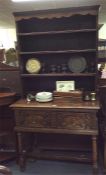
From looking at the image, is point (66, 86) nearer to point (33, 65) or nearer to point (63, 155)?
point (33, 65)

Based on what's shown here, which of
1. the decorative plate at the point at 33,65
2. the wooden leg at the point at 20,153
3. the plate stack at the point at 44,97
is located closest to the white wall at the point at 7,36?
the decorative plate at the point at 33,65

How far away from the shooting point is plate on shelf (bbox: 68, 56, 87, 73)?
3.02 m

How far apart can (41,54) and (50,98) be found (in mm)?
628

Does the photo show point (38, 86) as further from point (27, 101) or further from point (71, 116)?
point (71, 116)

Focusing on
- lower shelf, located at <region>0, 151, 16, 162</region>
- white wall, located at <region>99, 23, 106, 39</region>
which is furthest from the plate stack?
white wall, located at <region>99, 23, 106, 39</region>

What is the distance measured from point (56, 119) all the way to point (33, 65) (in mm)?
820

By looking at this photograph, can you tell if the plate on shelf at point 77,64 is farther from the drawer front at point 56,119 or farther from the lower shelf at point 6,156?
the lower shelf at point 6,156

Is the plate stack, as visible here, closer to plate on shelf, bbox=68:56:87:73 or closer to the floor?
plate on shelf, bbox=68:56:87:73

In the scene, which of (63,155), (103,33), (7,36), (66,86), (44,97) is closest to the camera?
(44,97)

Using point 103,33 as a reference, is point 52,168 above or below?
below

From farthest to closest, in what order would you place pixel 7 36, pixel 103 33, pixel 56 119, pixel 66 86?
1. pixel 7 36
2. pixel 103 33
3. pixel 66 86
4. pixel 56 119

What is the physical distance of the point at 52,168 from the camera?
2941mm

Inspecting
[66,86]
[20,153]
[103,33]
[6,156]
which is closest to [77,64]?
[66,86]

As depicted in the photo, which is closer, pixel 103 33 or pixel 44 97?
pixel 44 97
